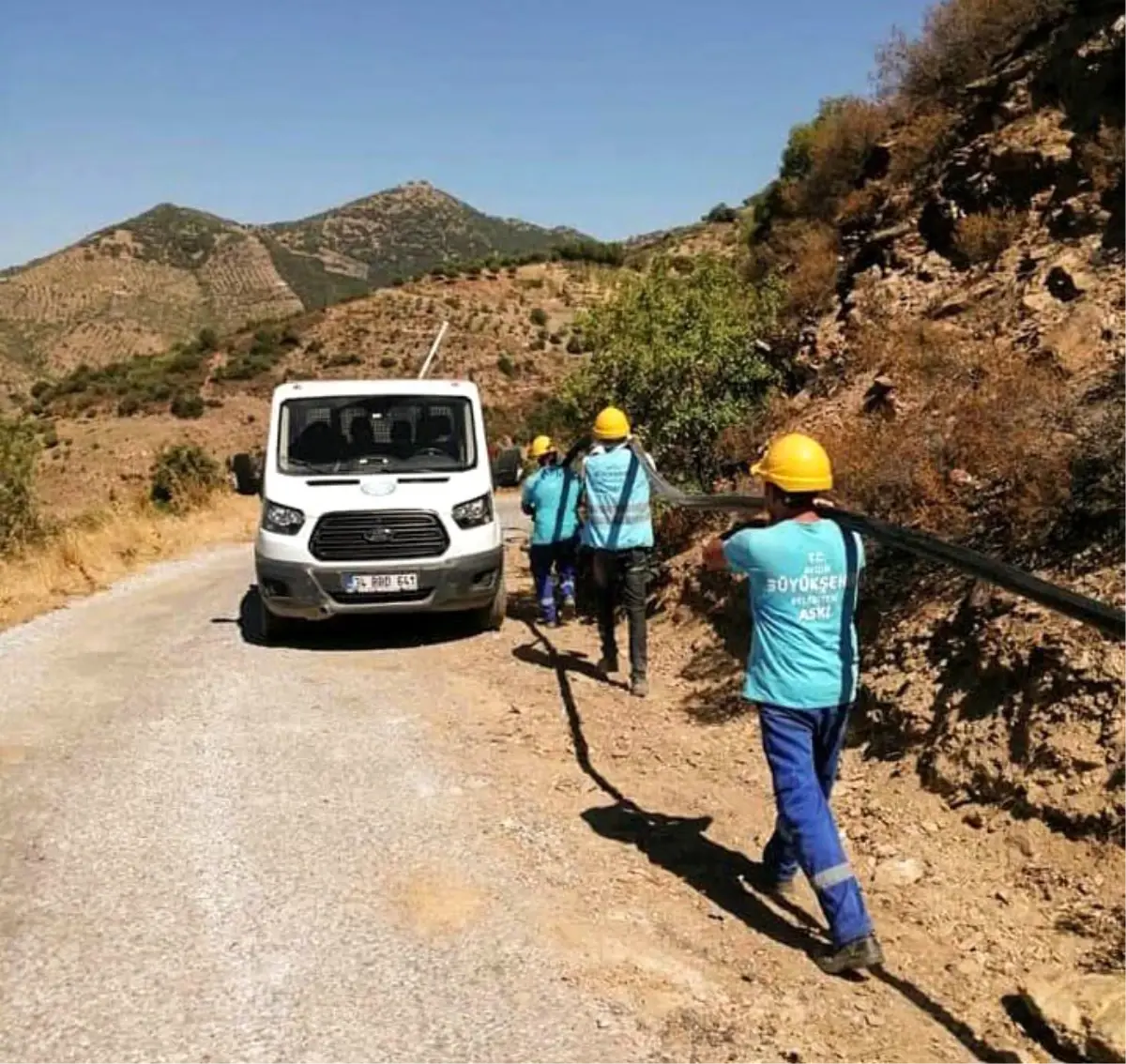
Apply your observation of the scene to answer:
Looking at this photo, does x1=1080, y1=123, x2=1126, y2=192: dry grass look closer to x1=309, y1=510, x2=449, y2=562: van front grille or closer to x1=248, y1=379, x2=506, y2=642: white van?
x1=248, y1=379, x2=506, y2=642: white van

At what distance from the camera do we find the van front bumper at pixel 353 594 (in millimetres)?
9680

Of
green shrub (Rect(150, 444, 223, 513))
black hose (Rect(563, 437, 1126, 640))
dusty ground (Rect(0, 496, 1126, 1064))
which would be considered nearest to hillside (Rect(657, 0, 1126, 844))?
dusty ground (Rect(0, 496, 1126, 1064))

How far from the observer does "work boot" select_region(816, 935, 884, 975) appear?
427 centimetres

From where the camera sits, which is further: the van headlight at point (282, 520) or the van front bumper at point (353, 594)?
the van headlight at point (282, 520)

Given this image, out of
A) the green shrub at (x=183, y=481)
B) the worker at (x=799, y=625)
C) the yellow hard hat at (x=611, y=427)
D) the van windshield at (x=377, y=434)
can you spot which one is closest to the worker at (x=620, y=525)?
the yellow hard hat at (x=611, y=427)

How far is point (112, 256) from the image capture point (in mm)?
125938

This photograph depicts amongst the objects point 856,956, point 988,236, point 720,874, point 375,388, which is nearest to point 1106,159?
point 988,236

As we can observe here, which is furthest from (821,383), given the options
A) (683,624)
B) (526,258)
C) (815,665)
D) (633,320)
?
(526,258)

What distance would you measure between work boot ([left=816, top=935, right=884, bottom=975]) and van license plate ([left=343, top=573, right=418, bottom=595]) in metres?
5.97

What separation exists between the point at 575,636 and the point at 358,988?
6.39m

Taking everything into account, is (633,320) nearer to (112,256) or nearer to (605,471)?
(605,471)

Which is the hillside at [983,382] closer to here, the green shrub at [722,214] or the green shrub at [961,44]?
the green shrub at [961,44]

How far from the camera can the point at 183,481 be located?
28.2 meters

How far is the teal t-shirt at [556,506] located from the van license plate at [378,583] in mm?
1884
